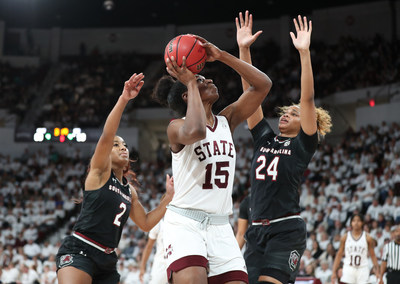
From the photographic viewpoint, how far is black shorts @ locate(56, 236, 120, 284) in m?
4.73

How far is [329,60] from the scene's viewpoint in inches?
952

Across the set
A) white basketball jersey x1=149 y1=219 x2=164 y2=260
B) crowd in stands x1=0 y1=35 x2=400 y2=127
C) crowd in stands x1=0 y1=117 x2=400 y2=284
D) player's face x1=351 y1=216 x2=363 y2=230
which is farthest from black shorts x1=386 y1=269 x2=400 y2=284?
crowd in stands x1=0 y1=35 x2=400 y2=127

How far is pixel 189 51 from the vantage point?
4.03 m

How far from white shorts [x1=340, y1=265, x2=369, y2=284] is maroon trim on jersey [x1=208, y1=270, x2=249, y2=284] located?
648 centimetres

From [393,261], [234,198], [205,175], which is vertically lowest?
[393,261]

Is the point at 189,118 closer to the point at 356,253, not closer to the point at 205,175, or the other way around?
the point at 205,175

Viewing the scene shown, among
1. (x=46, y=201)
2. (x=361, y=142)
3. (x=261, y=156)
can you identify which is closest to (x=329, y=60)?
(x=361, y=142)

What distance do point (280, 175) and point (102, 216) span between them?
5.36 feet

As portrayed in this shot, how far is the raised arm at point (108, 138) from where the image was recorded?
14.4 ft

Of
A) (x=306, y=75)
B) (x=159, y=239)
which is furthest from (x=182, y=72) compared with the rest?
(x=159, y=239)

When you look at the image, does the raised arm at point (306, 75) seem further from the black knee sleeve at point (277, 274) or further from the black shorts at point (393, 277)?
the black shorts at point (393, 277)

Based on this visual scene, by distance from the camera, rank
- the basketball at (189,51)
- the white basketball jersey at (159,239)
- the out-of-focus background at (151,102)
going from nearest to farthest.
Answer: the basketball at (189,51) < the white basketball jersey at (159,239) < the out-of-focus background at (151,102)

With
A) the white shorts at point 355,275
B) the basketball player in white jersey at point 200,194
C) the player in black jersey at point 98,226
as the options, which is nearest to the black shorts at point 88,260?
the player in black jersey at point 98,226

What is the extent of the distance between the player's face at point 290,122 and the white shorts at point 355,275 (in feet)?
17.2
